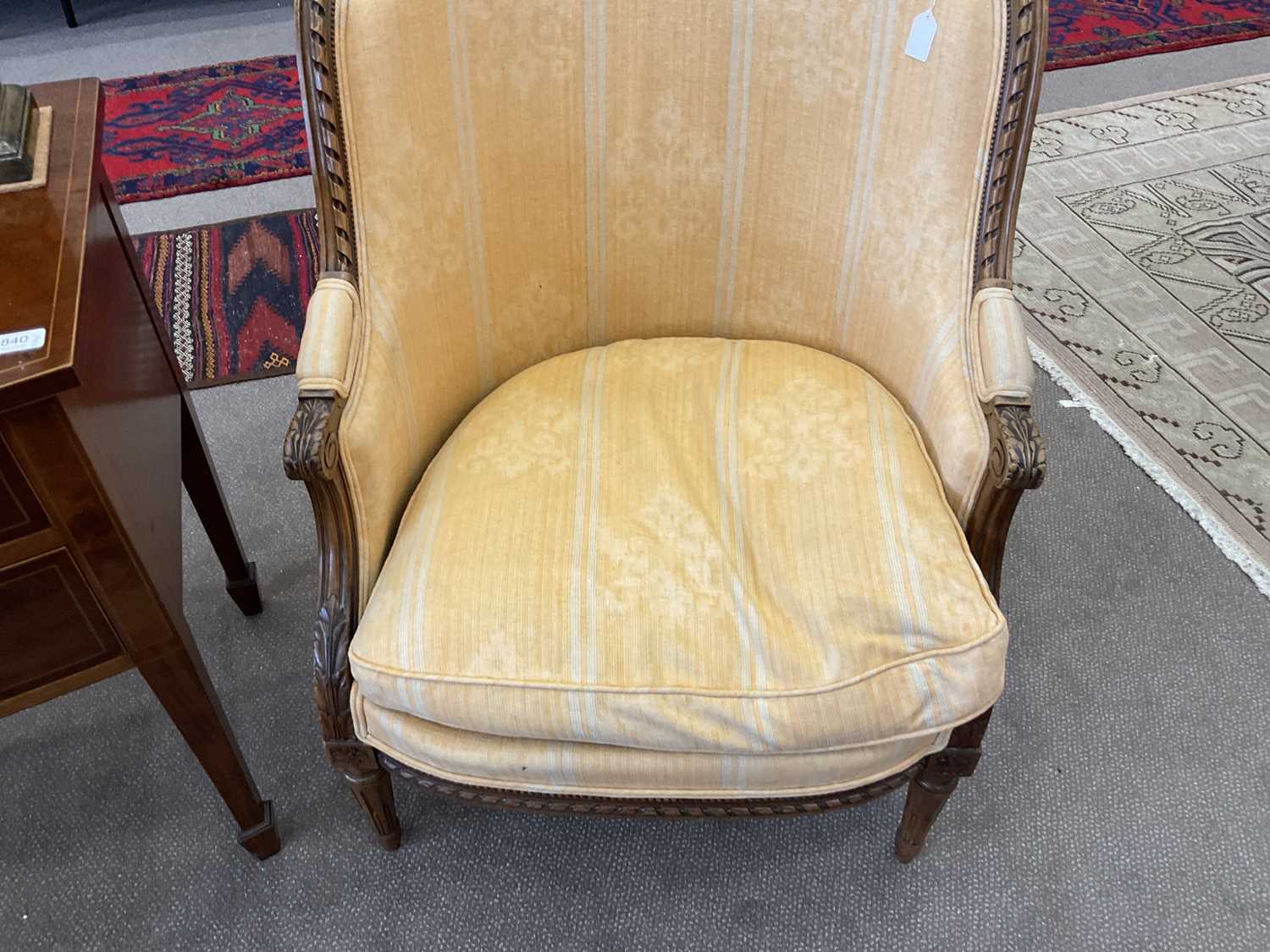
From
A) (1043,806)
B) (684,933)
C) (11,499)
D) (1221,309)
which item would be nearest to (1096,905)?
(1043,806)

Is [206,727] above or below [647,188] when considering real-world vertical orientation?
below

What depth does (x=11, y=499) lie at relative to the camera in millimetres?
672

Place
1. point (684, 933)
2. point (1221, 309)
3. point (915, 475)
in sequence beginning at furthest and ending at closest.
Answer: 1. point (1221, 309)
2. point (684, 933)
3. point (915, 475)

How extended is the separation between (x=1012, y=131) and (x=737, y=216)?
0.29 m

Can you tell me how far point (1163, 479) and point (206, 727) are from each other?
53.8 inches

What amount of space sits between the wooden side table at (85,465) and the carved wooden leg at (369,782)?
0.13 metres

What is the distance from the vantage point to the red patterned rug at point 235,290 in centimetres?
165

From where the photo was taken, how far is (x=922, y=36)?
88 centimetres

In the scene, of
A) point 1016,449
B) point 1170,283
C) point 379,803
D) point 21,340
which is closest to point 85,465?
point 21,340

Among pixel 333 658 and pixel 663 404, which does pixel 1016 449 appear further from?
pixel 333 658

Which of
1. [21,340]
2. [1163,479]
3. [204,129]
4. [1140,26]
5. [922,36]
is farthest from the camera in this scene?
[1140,26]

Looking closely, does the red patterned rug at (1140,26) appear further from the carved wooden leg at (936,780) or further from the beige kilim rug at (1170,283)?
the carved wooden leg at (936,780)

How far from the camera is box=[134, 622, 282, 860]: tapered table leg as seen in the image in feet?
2.72

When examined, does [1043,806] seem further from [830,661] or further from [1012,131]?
[1012,131]
